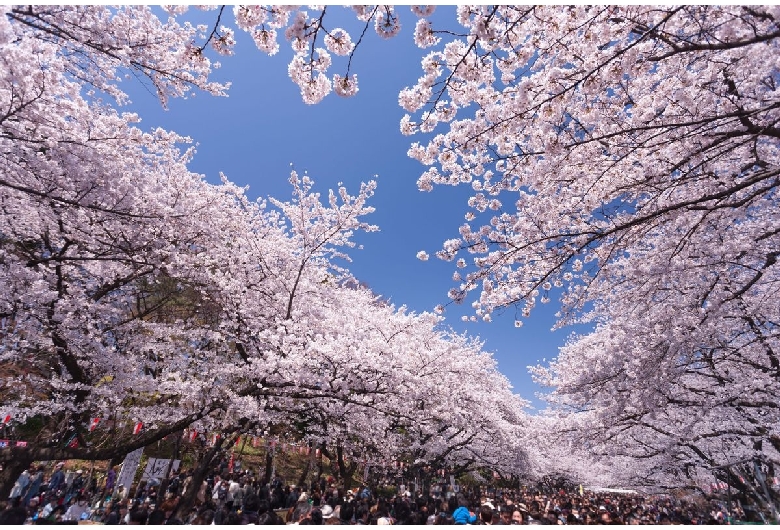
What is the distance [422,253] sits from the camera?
6230mm

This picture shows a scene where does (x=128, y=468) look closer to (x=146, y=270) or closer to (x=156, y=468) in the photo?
(x=156, y=468)

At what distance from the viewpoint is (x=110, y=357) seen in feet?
27.2

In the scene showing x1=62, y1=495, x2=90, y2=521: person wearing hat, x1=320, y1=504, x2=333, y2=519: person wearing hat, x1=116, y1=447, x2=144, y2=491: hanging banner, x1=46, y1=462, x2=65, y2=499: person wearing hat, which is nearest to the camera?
x1=320, y1=504, x2=333, y2=519: person wearing hat

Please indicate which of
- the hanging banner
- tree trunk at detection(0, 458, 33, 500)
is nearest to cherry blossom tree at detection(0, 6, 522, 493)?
tree trunk at detection(0, 458, 33, 500)

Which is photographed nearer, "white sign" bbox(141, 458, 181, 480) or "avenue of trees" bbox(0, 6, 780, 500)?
"avenue of trees" bbox(0, 6, 780, 500)

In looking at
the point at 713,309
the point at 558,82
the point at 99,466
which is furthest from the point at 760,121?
the point at 99,466

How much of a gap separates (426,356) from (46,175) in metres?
10.3

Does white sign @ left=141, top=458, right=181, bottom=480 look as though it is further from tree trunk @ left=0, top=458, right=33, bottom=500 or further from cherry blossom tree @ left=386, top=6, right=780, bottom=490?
cherry blossom tree @ left=386, top=6, right=780, bottom=490

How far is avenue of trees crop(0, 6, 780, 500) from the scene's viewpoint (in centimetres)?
409

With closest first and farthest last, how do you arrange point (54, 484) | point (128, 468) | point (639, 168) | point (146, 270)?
point (639, 168) → point (146, 270) → point (128, 468) → point (54, 484)

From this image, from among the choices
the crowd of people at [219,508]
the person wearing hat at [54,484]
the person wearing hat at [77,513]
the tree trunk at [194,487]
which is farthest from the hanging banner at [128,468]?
the tree trunk at [194,487]

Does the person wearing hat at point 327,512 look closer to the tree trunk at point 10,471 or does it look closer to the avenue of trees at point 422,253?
the avenue of trees at point 422,253

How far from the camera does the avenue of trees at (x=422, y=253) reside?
4090mm

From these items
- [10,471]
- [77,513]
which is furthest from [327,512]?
[77,513]
